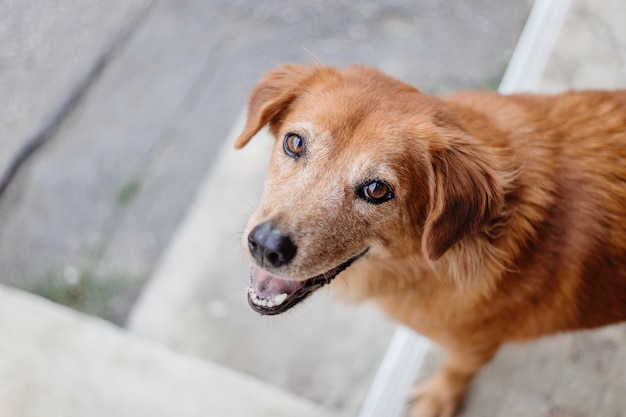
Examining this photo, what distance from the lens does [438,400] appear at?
9.39ft

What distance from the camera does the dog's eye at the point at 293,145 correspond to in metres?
2.06

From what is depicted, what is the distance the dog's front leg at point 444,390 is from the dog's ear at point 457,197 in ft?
3.05

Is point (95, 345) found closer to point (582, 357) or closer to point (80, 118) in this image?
point (80, 118)

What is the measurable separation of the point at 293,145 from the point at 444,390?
1531 mm

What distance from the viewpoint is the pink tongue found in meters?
2.12

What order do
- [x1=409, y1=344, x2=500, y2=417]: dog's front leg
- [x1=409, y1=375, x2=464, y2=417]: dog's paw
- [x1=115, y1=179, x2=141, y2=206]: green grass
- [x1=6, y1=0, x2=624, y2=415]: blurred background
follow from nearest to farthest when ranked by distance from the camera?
[x1=409, y1=344, x2=500, y2=417]: dog's front leg < [x1=409, y1=375, x2=464, y2=417]: dog's paw < [x1=6, y1=0, x2=624, y2=415]: blurred background < [x1=115, y1=179, x2=141, y2=206]: green grass

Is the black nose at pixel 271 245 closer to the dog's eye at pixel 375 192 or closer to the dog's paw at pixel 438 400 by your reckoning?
the dog's eye at pixel 375 192

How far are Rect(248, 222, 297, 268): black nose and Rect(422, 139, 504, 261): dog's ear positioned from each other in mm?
465

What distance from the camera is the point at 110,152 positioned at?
11.5 feet

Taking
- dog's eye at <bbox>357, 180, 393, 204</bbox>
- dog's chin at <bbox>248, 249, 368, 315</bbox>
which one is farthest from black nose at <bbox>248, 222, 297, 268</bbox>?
dog's eye at <bbox>357, 180, 393, 204</bbox>

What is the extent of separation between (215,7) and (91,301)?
210cm

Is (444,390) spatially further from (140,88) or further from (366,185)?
(140,88)

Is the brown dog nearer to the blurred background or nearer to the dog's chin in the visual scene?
the dog's chin

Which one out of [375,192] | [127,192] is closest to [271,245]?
[375,192]
